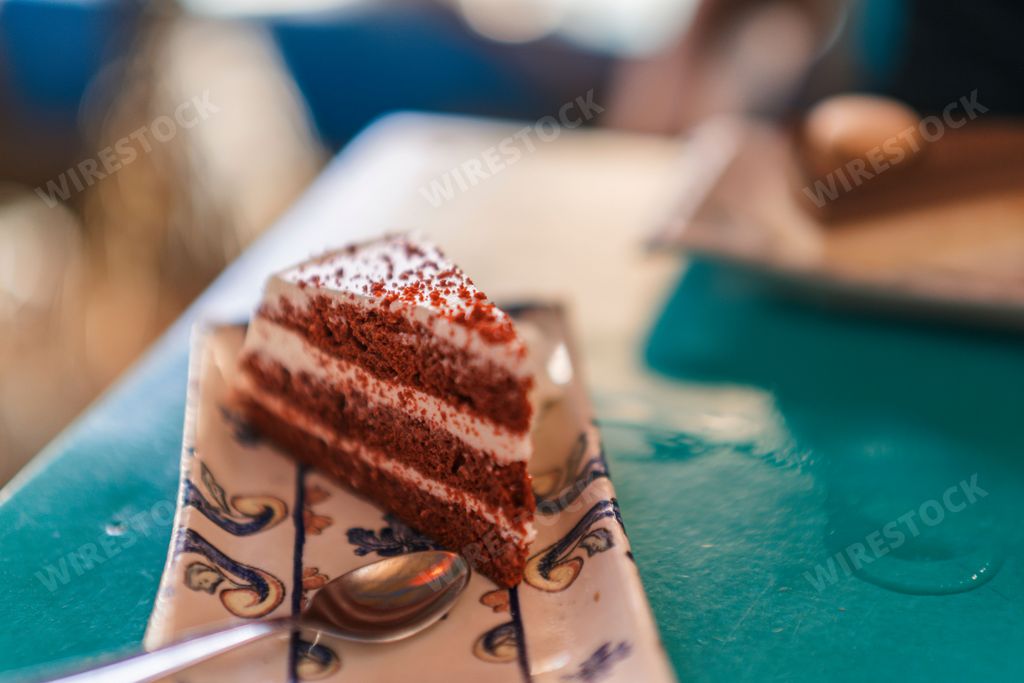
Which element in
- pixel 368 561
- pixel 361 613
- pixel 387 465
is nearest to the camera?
pixel 361 613

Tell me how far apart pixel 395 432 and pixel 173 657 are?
0.49 metres

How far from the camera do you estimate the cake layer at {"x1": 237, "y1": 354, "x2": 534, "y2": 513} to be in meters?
1.22

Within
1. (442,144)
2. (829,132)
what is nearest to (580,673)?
(829,132)

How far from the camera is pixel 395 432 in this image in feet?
4.38

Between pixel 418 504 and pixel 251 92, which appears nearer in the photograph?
pixel 418 504

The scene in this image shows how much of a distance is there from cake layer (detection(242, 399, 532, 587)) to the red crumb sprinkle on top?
27cm

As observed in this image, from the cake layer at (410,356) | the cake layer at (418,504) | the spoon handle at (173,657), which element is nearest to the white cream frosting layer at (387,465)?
the cake layer at (418,504)

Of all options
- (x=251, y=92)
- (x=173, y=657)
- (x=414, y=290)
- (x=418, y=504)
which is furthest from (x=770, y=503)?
(x=251, y=92)

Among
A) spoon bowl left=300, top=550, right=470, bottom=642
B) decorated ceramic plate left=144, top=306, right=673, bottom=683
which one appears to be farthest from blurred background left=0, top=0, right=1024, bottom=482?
spoon bowl left=300, top=550, right=470, bottom=642

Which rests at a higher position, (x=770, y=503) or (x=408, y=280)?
(x=408, y=280)

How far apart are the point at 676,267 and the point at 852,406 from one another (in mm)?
654

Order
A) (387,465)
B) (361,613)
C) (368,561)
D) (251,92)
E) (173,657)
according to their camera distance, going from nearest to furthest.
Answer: (173,657)
(361,613)
(368,561)
(387,465)
(251,92)

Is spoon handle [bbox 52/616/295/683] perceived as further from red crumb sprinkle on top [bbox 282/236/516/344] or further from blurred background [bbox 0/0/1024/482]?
blurred background [bbox 0/0/1024/482]

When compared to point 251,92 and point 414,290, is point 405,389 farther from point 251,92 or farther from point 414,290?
point 251,92
